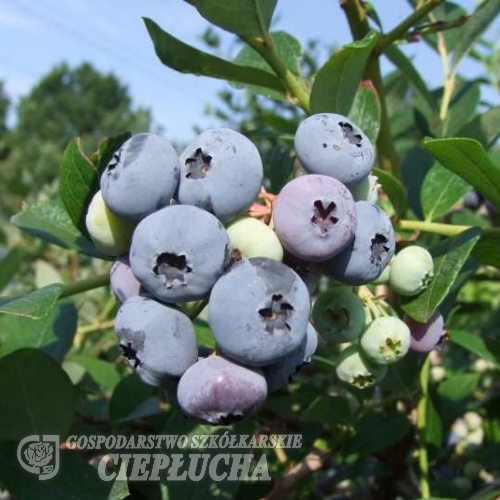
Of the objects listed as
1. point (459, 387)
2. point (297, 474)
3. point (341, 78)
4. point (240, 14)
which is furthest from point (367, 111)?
point (459, 387)

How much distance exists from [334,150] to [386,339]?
22 centimetres

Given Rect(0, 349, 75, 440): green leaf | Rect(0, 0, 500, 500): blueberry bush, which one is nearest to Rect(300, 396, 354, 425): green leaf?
Rect(0, 0, 500, 500): blueberry bush

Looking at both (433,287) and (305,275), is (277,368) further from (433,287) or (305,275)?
(433,287)

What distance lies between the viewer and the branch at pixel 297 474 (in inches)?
42.8

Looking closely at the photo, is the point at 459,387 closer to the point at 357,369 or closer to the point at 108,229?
the point at 357,369

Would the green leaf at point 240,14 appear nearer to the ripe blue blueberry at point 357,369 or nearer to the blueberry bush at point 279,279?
the blueberry bush at point 279,279

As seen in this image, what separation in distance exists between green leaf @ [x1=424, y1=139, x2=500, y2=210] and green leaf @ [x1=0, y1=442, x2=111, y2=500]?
558 mm

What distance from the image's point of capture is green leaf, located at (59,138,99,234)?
2.81 feet

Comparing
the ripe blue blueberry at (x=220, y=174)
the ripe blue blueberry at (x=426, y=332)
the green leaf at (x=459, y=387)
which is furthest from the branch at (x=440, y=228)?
the green leaf at (x=459, y=387)

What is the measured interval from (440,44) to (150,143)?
3.07 feet

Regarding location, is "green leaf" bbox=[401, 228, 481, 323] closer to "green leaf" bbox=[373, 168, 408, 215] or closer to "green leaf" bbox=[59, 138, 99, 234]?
"green leaf" bbox=[373, 168, 408, 215]

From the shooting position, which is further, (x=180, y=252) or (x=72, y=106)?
(x=72, y=106)

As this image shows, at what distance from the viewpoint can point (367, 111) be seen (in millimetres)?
977

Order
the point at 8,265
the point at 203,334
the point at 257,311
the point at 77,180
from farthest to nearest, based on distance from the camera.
A: the point at 8,265
the point at 203,334
the point at 77,180
the point at 257,311
